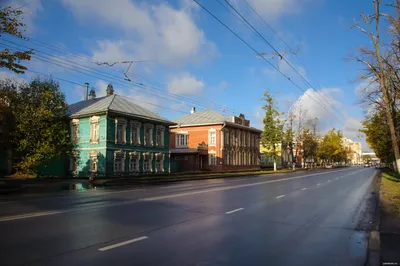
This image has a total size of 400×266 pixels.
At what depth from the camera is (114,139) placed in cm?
3412

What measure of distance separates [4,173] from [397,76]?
35752mm

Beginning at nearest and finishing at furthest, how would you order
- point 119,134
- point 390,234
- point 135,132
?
point 390,234
point 119,134
point 135,132

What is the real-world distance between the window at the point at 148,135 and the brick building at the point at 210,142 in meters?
8.88

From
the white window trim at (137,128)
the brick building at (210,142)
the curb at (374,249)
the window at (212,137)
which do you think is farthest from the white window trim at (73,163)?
the curb at (374,249)

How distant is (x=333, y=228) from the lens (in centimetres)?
891

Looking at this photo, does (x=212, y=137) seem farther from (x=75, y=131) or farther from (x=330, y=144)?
(x=330, y=144)

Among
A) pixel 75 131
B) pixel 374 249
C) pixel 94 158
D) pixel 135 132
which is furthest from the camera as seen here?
pixel 135 132

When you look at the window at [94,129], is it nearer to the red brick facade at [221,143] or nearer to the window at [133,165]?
the window at [133,165]

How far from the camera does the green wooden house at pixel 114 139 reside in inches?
1321

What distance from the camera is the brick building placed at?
2044 inches

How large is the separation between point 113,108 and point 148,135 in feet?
19.9

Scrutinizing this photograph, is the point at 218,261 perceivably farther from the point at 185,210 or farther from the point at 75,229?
the point at 185,210

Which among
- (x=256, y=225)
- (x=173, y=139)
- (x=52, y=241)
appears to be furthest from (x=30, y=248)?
(x=173, y=139)

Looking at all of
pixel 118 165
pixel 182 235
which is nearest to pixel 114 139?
pixel 118 165
